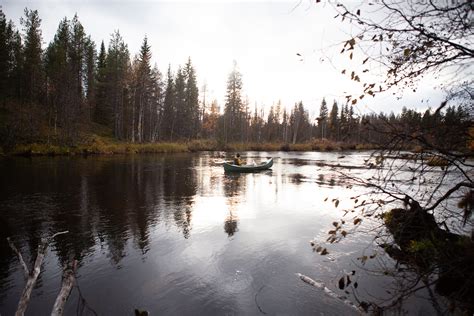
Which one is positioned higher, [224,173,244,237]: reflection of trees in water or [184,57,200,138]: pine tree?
[184,57,200,138]: pine tree

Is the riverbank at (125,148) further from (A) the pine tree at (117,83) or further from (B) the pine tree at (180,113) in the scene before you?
(B) the pine tree at (180,113)

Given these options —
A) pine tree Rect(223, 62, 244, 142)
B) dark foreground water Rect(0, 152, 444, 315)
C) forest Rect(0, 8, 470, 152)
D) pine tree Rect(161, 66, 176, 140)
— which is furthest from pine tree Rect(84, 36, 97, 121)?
dark foreground water Rect(0, 152, 444, 315)

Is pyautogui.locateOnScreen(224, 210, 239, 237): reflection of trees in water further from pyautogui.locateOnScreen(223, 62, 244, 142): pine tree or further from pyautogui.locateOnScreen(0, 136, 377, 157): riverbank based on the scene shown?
pyautogui.locateOnScreen(223, 62, 244, 142): pine tree

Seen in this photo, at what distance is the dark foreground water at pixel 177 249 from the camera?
19.9 ft

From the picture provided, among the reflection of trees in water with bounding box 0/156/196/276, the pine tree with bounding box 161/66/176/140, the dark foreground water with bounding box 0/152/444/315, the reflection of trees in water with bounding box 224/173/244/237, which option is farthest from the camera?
the pine tree with bounding box 161/66/176/140

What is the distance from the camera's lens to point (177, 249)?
346 inches

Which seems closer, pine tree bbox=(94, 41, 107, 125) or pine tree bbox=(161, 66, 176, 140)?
pine tree bbox=(94, 41, 107, 125)

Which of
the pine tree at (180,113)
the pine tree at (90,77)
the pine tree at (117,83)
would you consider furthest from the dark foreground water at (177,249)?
the pine tree at (180,113)

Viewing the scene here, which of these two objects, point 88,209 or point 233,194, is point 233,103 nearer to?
point 233,194

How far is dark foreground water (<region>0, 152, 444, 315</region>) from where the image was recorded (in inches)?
238

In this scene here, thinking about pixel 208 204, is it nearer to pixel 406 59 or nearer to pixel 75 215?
pixel 75 215

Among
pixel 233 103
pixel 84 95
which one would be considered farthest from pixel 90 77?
pixel 233 103

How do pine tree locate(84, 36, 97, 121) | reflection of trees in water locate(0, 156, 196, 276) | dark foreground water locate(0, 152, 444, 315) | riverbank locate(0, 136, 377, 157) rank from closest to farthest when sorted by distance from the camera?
dark foreground water locate(0, 152, 444, 315) → reflection of trees in water locate(0, 156, 196, 276) → riverbank locate(0, 136, 377, 157) → pine tree locate(84, 36, 97, 121)

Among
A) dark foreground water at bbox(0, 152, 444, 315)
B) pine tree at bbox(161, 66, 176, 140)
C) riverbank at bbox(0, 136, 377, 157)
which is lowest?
dark foreground water at bbox(0, 152, 444, 315)
